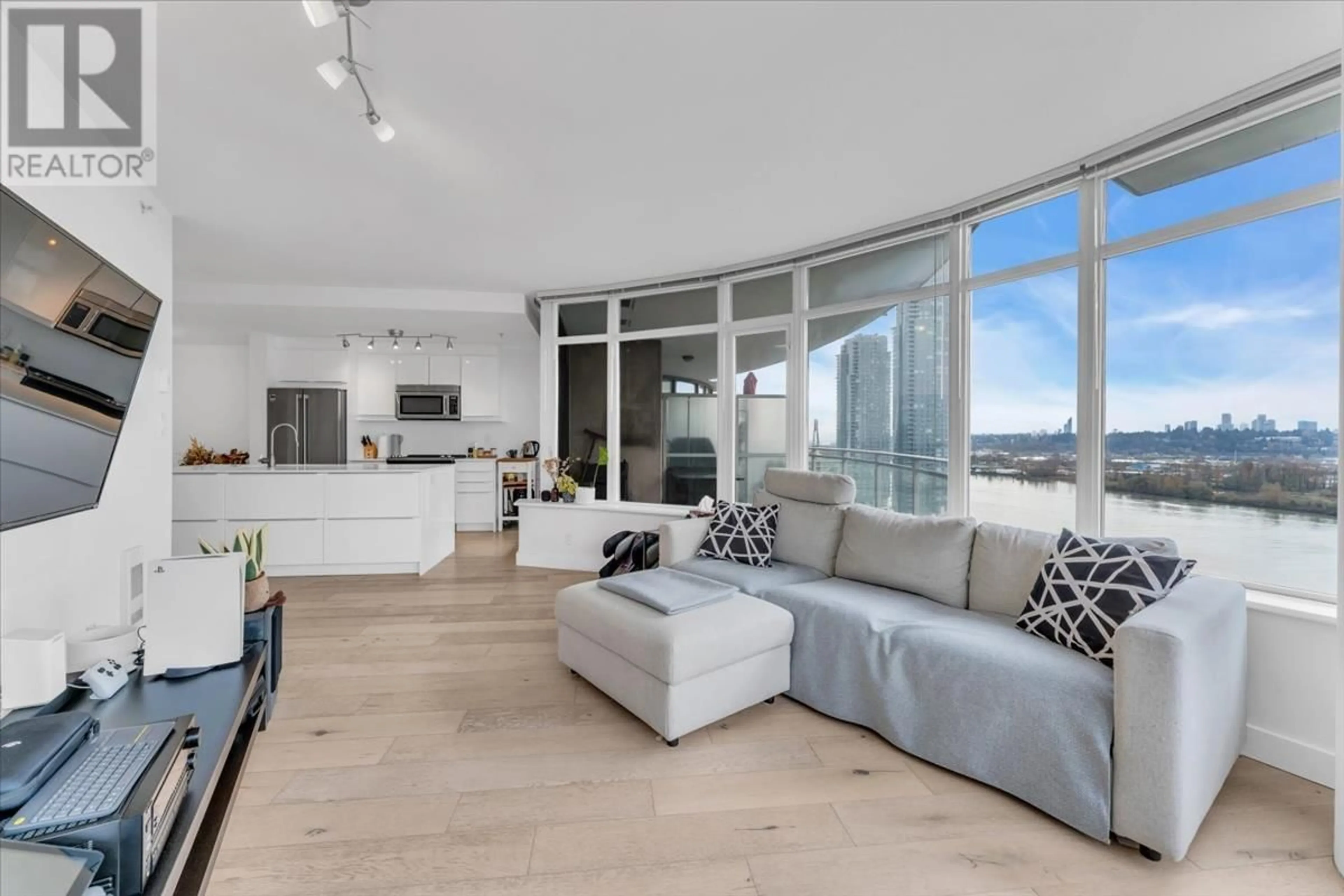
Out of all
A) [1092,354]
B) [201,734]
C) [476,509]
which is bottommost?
[476,509]

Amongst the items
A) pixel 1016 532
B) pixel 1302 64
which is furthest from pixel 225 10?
pixel 1302 64

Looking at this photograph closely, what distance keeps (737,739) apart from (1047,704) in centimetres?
110

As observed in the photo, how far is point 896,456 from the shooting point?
141 inches

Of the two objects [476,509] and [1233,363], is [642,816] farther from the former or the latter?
[476,509]

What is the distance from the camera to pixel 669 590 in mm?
2428

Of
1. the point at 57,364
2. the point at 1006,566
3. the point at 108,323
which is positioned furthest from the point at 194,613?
the point at 1006,566

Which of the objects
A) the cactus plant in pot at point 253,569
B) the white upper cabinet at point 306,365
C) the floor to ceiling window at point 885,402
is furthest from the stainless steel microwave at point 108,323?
the white upper cabinet at point 306,365

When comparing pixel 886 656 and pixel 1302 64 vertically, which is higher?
pixel 1302 64

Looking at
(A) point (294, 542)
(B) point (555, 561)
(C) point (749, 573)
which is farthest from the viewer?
(B) point (555, 561)

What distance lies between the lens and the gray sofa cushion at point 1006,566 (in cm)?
229

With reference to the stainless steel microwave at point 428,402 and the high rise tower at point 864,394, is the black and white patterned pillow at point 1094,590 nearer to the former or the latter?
the high rise tower at point 864,394

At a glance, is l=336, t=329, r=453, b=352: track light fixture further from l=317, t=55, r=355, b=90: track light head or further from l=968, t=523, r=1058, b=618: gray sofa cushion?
l=968, t=523, r=1058, b=618: gray sofa cushion

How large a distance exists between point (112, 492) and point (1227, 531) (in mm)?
4843

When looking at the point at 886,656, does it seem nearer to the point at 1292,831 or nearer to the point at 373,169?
the point at 1292,831
